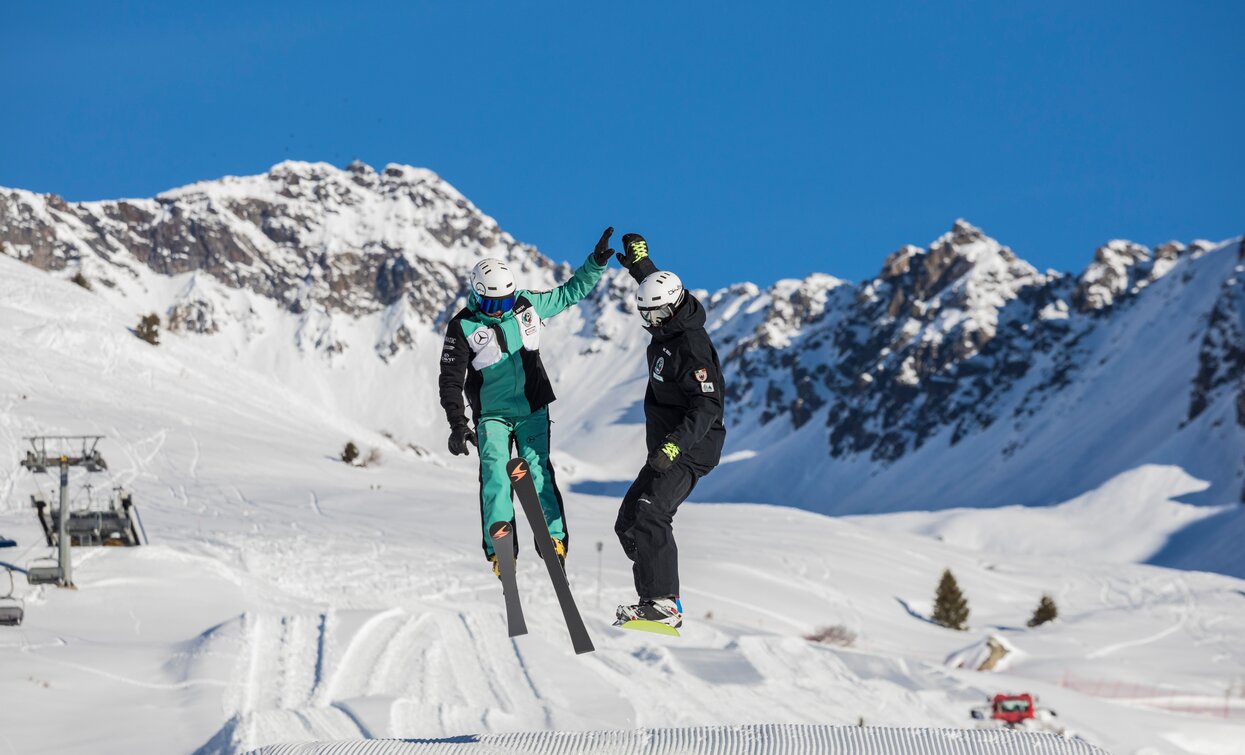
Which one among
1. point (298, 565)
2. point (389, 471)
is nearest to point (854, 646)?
point (298, 565)

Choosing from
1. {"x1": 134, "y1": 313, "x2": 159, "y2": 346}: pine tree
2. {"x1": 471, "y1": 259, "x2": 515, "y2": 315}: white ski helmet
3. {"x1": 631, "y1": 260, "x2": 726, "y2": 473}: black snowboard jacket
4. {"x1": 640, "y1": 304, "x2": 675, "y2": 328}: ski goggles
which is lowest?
{"x1": 631, "y1": 260, "x2": 726, "y2": 473}: black snowboard jacket

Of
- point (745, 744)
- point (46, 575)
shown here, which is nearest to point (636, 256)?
point (745, 744)

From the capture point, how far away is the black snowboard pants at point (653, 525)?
43.5 feet

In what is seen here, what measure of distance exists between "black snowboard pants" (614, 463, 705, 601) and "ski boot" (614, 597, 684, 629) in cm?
7

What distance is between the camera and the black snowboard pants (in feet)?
43.5

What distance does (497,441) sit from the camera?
13484 millimetres

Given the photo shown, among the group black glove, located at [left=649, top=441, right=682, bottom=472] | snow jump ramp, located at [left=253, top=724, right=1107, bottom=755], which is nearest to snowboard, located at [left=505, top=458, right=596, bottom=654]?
black glove, located at [left=649, top=441, right=682, bottom=472]

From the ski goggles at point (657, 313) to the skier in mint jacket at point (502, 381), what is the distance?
773 mm

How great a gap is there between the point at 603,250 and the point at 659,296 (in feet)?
3.01

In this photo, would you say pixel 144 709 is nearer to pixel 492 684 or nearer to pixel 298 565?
pixel 492 684

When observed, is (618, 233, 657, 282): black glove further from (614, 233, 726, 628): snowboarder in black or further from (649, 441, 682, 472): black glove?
(649, 441, 682, 472): black glove

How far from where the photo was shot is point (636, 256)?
44.3 ft

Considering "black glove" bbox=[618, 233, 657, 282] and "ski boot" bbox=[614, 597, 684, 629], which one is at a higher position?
"black glove" bbox=[618, 233, 657, 282]

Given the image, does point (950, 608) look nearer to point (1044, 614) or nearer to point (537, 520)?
point (1044, 614)
